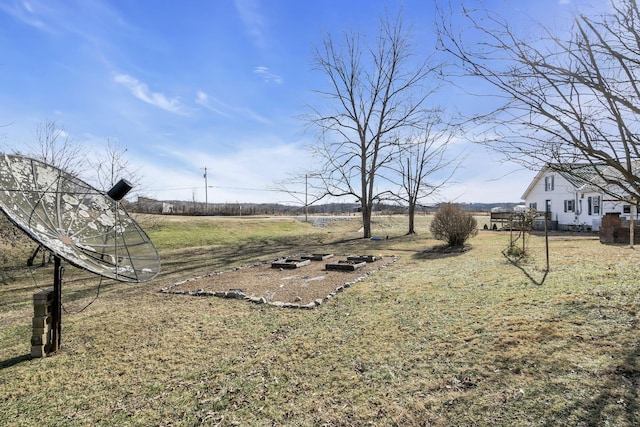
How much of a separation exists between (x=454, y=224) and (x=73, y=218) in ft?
41.9

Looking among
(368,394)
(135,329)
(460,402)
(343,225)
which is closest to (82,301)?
(135,329)

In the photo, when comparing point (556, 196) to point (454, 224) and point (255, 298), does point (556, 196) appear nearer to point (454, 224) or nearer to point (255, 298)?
point (454, 224)

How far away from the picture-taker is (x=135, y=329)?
18.4 ft

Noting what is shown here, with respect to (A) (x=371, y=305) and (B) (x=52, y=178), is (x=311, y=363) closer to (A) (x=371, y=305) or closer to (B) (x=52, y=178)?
(A) (x=371, y=305)

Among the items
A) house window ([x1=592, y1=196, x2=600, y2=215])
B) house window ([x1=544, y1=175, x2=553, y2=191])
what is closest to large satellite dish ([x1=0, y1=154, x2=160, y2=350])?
house window ([x1=592, y1=196, x2=600, y2=215])

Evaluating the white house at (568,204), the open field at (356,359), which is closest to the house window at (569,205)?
the white house at (568,204)

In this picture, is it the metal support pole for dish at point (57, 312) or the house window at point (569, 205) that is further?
the house window at point (569, 205)

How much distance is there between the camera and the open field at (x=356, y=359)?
3109mm

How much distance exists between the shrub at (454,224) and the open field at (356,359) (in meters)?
6.56

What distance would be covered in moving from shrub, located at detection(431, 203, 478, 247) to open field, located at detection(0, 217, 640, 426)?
21.5 ft

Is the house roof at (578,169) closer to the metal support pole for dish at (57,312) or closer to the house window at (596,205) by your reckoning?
the metal support pole for dish at (57,312)

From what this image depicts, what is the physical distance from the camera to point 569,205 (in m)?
24.1

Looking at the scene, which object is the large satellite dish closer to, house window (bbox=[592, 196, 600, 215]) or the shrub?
the shrub

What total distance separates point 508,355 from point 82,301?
28.1ft
